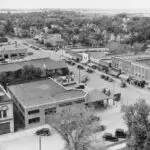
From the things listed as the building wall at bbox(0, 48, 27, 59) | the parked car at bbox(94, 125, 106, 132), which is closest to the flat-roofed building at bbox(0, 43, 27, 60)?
the building wall at bbox(0, 48, 27, 59)

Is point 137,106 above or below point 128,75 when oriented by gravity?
above

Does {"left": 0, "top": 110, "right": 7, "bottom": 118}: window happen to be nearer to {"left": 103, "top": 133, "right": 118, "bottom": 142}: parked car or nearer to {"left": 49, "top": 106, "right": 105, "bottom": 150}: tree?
{"left": 49, "top": 106, "right": 105, "bottom": 150}: tree

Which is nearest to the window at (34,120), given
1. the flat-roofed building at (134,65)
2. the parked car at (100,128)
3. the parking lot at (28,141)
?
the parking lot at (28,141)

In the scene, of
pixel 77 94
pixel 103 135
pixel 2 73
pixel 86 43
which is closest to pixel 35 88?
pixel 77 94

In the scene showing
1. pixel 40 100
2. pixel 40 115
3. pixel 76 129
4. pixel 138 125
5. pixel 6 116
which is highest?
pixel 138 125

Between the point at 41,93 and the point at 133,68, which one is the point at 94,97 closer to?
the point at 41,93

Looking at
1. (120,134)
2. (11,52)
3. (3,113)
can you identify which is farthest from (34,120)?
(11,52)

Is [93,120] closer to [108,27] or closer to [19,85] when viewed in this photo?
[19,85]
